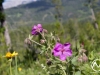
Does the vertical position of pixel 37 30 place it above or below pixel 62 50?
above

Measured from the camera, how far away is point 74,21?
79.9 m

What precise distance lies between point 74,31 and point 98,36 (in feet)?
213

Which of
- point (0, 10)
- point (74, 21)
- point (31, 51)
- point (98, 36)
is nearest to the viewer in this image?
point (31, 51)

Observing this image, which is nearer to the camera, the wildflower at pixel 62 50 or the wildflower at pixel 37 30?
the wildflower at pixel 62 50

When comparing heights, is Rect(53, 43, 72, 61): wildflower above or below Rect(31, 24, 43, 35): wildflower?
below

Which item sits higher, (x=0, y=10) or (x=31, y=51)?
(x=0, y=10)

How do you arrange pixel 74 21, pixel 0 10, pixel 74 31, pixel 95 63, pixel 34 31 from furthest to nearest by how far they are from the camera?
1. pixel 74 21
2. pixel 74 31
3. pixel 0 10
4. pixel 34 31
5. pixel 95 63

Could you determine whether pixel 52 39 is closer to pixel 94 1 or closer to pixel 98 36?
pixel 98 36

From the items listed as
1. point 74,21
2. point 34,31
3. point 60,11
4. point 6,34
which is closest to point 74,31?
point 74,21

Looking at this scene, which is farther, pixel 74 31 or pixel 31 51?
pixel 74 31

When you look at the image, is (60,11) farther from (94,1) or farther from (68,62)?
(68,62)

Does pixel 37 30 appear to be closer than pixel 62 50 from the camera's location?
No

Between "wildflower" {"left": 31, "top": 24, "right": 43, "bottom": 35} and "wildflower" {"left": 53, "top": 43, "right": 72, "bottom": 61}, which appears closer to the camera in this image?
"wildflower" {"left": 53, "top": 43, "right": 72, "bottom": 61}

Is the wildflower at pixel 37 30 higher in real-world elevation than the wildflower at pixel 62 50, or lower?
higher
